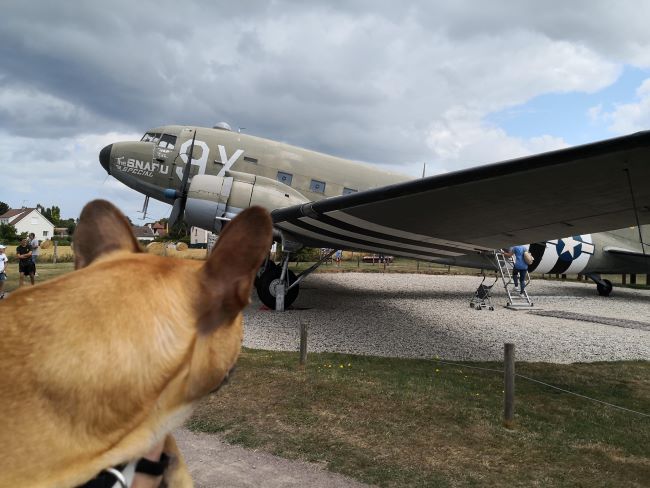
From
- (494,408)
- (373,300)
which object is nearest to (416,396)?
(494,408)

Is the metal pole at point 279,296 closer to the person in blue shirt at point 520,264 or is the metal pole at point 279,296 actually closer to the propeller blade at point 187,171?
the propeller blade at point 187,171

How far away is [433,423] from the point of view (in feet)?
15.6

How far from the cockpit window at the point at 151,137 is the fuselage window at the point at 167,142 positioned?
0.18 meters

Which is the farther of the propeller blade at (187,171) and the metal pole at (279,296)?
the propeller blade at (187,171)

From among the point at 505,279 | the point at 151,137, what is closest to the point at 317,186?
the point at 151,137

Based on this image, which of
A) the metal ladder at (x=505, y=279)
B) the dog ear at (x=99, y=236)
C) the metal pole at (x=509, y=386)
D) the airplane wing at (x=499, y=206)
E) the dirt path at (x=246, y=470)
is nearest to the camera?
the dog ear at (x=99, y=236)

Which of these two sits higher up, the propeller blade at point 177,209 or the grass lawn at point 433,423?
the propeller blade at point 177,209

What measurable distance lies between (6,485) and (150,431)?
0.17m

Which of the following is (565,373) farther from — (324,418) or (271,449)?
(271,449)

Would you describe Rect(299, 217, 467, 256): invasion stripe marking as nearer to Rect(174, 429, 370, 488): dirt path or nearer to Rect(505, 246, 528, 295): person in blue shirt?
Rect(505, 246, 528, 295): person in blue shirt

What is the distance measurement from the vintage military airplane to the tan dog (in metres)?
5.18

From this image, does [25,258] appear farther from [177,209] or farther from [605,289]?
[605,289]

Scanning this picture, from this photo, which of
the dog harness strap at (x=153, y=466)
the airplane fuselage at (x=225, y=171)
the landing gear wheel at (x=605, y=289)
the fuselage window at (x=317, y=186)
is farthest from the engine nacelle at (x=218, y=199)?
the landing gear wheel at (x=605, y=289)

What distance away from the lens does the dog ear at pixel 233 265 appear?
703 millimetres
